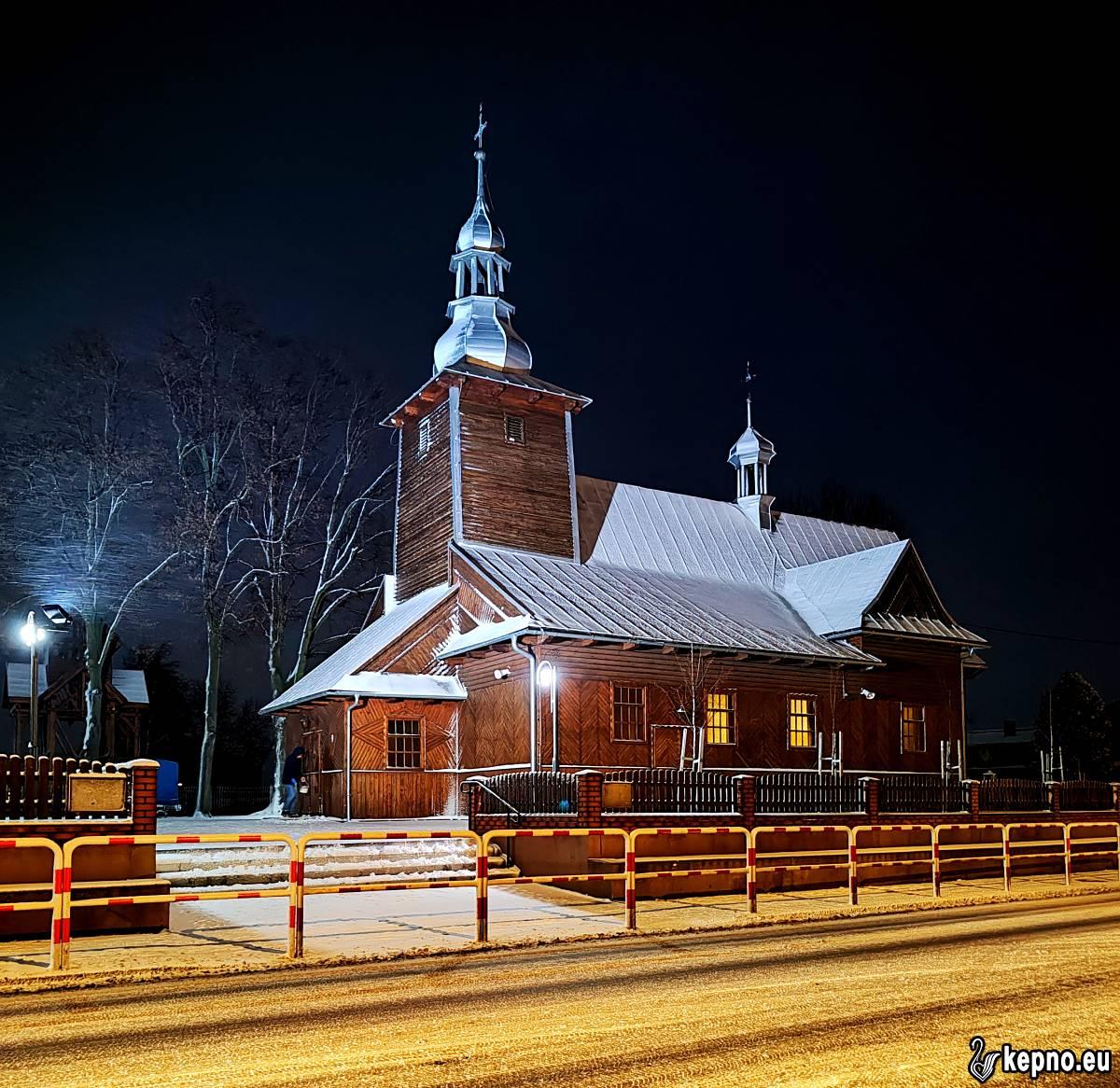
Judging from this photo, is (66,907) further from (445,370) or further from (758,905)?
(445,370)

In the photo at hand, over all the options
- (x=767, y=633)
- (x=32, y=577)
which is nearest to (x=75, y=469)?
Answer: (x=32, y=577)

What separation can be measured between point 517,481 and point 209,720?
37.6 feet

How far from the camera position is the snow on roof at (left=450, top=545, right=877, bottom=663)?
1063 inches

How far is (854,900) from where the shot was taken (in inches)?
662

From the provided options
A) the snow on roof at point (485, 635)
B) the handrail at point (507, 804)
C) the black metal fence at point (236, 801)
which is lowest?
the black metal fence at point (236, 801)

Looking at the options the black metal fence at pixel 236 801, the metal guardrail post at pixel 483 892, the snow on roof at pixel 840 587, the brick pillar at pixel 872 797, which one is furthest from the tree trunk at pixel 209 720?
the metal guardrail post at pixel 483 892

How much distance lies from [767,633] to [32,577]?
19.3m

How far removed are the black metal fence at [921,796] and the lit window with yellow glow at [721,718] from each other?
207 inches

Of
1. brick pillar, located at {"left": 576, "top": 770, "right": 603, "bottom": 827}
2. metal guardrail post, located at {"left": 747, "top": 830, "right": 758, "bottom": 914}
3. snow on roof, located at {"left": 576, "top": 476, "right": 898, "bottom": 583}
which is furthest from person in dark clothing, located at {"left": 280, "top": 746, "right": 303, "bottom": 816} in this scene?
metal guardrail post, located at {"left": 747, "top": 830, "right": 758, "bottom": 914}

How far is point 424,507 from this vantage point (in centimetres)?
3284

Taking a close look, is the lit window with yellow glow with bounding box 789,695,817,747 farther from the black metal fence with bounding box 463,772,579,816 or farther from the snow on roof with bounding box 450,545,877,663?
the black metal fence with bounding box 463,772,579,816

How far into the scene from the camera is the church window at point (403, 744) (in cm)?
2819

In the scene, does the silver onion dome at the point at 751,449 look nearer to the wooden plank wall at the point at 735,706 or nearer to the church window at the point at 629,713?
the wooden plank wall at the point at 735,706

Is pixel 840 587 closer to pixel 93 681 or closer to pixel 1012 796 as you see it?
Result: pixel 1012 796
